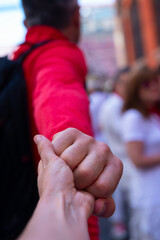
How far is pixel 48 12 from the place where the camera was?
1.16m

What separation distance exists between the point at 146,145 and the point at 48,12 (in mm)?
1456

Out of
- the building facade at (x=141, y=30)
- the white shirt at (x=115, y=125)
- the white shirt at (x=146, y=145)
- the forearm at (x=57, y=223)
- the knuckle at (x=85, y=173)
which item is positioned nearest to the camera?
the forearm at (x=57, y=223)

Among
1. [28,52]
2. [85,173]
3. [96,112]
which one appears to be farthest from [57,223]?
[96,112]

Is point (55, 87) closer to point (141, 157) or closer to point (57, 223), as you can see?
point (57, 223)

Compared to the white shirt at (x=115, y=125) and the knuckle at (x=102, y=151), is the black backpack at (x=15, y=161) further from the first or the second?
the white shirt at (x=115, y=125)

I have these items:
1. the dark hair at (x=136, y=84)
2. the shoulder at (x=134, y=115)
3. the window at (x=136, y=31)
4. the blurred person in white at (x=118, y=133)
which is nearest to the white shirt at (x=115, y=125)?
the blurred person in white at (x=118, y=133)

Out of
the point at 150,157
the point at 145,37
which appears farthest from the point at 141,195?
the point at 145,37

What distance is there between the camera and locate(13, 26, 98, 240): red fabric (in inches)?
28.8

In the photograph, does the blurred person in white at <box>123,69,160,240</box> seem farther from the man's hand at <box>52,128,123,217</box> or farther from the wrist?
the wrist

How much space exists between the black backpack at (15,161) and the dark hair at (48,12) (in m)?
0.37

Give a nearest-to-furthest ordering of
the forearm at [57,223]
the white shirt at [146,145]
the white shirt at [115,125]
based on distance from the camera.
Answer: the forearm at [57,223] < the white shirt at [146,145] < the white shirt at [115,125]

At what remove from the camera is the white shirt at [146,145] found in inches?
90.0

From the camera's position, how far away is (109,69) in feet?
145

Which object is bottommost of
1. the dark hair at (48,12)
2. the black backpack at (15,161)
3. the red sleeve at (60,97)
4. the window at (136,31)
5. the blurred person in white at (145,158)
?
the window at (136,31)
